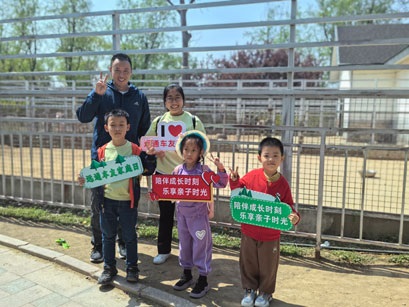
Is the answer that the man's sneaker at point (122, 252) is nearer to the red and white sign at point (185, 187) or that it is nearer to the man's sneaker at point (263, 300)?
the red and white sign at point (185, 187)

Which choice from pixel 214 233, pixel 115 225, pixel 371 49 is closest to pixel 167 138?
pixel 115 225

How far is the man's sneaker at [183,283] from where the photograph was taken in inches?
133

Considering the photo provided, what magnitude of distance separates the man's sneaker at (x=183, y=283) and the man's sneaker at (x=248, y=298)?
59cm

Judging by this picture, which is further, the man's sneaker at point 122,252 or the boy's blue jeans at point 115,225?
the man's sneaker at point 122,252

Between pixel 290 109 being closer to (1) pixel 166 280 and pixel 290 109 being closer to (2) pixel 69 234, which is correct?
(1) pixel 166 280

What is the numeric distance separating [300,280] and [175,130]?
6.42ft

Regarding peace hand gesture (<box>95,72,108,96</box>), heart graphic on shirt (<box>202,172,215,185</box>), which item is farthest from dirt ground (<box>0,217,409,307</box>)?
peace hand gesture (<box>95,72,108,96</box>)

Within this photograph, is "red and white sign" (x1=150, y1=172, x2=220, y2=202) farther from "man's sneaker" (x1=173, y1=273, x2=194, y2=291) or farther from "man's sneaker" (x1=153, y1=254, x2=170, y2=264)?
"man's sneaker" (x1=153, y1=254, x2=170, y2=264)

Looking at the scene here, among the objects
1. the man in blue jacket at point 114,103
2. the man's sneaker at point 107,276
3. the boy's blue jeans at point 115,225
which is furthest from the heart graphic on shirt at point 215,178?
the man's sneaker at point 107,276

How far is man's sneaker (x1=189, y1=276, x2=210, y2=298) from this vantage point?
3.24m

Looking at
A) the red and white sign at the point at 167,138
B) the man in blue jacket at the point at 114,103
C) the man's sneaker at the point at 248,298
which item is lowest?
the man's sneaker at the point at 248,298

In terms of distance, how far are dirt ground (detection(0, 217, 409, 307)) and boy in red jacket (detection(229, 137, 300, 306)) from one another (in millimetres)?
194

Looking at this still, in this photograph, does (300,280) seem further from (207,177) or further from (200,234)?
(207,177)

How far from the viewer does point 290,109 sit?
4.52m
